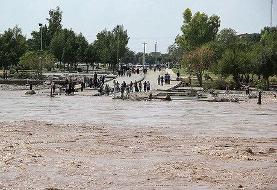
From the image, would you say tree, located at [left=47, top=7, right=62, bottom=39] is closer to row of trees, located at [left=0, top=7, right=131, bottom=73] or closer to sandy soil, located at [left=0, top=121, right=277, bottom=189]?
row of trees, located at [left=0, top=7, right=131, bottom=73]

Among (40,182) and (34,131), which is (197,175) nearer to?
(40,182)

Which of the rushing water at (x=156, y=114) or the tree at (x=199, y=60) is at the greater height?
the tree at (x=199, y=60)

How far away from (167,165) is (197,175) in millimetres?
1616

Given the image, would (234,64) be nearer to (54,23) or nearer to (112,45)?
(112,45)

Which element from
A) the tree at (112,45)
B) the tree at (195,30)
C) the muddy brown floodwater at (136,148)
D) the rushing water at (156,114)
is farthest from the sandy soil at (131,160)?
the tree at (112,45)

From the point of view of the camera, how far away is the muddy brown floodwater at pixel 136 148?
14.7 m

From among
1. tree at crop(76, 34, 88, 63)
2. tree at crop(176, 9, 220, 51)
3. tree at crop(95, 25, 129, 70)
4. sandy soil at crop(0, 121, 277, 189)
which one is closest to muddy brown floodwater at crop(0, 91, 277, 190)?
sandy soil at crop(0, 121, 277, 189)

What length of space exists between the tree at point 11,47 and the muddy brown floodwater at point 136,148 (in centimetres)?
4421

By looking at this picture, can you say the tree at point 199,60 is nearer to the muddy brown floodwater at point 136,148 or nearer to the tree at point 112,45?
Answer: the tree at point 112,45

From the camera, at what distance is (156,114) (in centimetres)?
3372

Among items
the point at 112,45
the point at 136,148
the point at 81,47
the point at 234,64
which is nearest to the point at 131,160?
the point at 136,148

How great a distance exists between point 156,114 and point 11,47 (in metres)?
54.8

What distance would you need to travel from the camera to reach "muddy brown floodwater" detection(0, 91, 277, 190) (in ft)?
48.2

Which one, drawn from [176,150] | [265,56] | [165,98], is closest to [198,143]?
[176,150]
